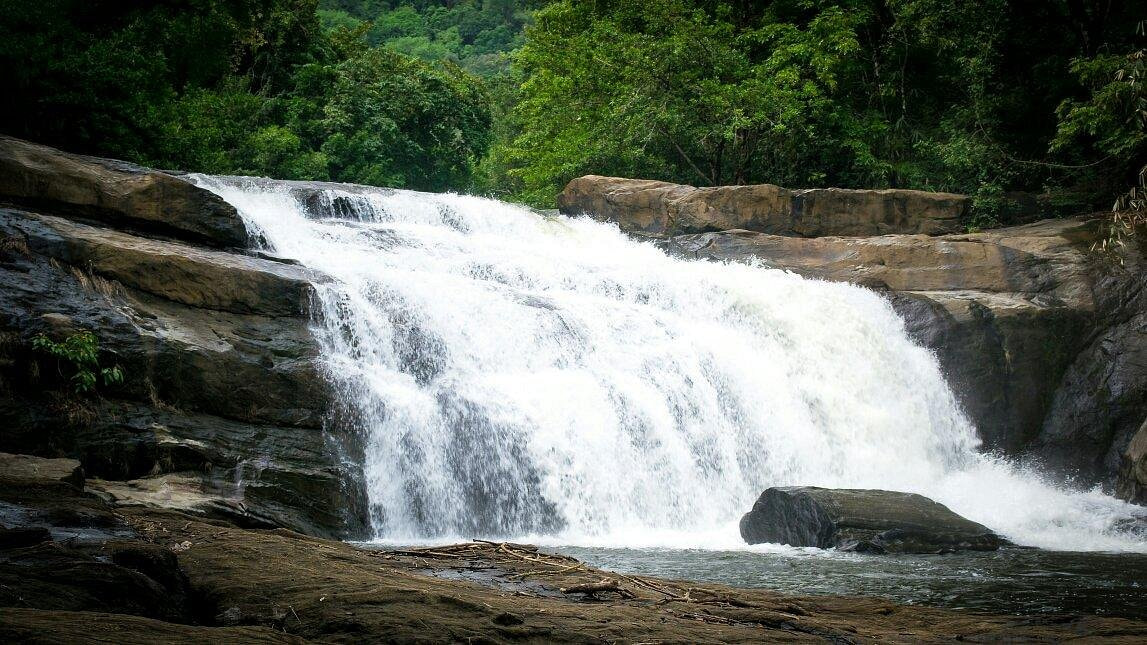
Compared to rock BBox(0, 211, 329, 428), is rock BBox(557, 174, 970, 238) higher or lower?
higher

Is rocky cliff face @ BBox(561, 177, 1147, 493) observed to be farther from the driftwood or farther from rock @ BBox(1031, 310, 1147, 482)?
the driftwood

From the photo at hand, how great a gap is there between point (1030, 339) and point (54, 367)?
15419mm

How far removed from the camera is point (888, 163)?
2519 centimetres

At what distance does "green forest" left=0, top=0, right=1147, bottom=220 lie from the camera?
15875 millimetres

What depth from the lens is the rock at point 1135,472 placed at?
13945 millimetres

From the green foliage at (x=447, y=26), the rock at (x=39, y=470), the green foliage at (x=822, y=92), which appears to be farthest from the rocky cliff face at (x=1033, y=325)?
the green foliage at (x=447, y=26)

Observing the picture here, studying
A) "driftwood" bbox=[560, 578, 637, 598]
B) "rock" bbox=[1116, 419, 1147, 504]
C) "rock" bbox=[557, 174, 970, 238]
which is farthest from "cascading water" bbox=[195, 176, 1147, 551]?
"driftwood" bbox=[560, 578, 637, 598]

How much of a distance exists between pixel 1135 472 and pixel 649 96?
15.6 m

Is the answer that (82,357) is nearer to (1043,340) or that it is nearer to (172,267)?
(172,267)

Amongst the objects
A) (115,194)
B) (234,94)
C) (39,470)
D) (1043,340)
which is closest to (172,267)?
(115,194)

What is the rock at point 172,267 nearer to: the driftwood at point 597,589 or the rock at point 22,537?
the rock at point 22,537

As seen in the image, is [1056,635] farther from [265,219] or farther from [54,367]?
[265,219]

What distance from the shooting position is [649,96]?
25.2m

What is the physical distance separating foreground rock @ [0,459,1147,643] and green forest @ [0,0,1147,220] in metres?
11.4
